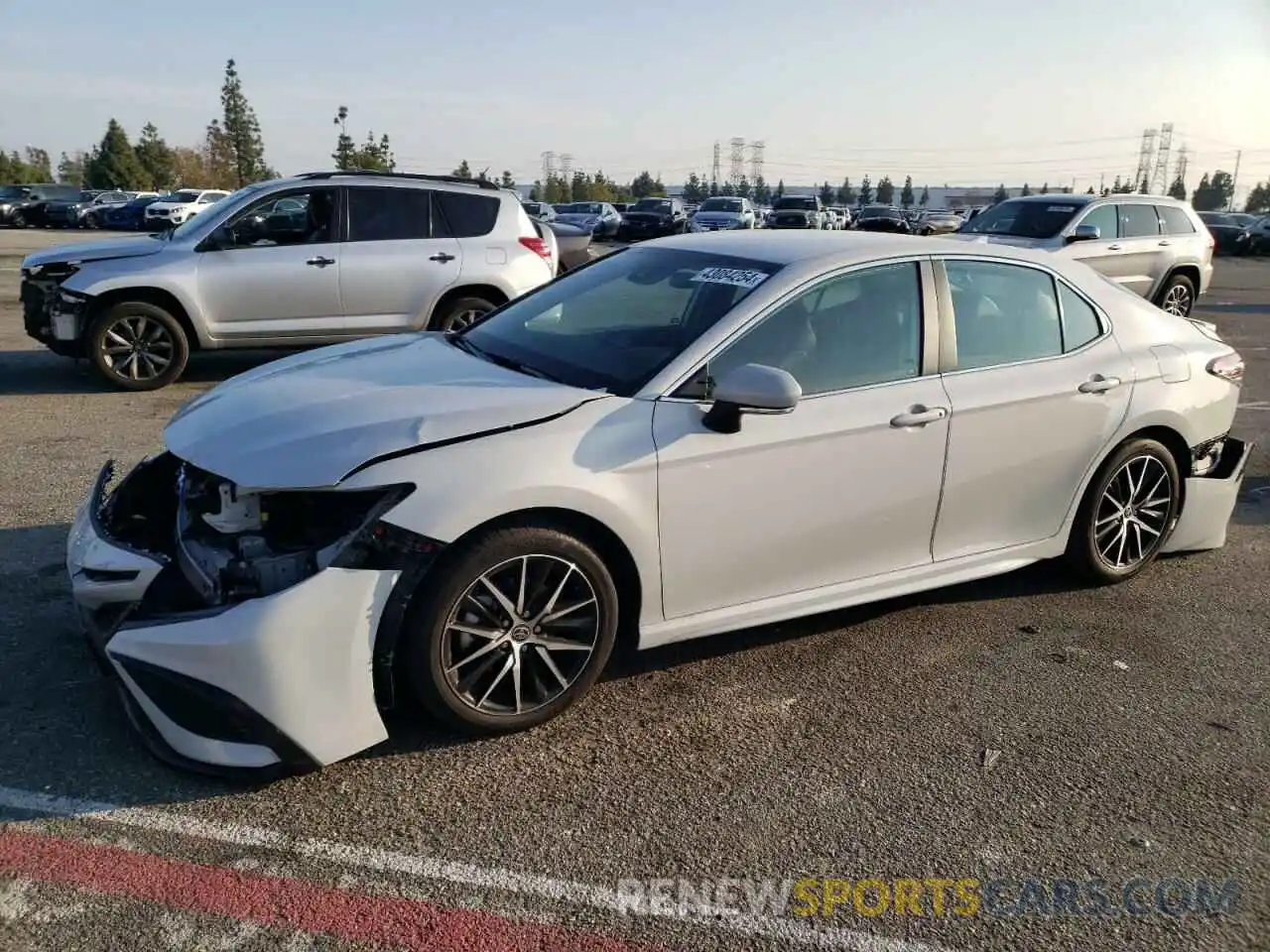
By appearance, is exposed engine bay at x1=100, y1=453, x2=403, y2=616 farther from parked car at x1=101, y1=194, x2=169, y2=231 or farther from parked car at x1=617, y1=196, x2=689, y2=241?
parked car at x1=101, y1=194, x2=169, y2=231

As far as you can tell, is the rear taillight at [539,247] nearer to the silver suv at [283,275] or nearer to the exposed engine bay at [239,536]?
the silver suv at [283,275]

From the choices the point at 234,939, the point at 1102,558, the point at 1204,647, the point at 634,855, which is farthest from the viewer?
the point at 1102,558

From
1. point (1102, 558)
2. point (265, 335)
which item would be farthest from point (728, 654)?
point (265, 335)

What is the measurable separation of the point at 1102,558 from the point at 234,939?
4.05 metres

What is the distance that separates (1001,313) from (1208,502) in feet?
5.67

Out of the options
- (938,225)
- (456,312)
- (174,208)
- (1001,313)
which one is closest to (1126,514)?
(1001,313)

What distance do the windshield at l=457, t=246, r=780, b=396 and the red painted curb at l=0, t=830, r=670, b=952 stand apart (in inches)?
71.1

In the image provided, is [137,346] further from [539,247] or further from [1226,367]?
[1226,367]

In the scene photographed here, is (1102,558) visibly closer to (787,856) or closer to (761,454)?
(761,454)

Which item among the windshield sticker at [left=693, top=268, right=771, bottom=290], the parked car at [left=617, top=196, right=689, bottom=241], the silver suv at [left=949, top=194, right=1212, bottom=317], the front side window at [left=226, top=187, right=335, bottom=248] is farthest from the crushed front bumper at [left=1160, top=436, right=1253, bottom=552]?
the parked car at [left=617, top=196, right=689, bottom=241]

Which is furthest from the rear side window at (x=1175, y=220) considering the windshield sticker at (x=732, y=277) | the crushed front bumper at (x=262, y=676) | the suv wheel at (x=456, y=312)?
the crushed front bumper at (x=262, y=676)

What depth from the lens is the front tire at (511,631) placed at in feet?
10.6

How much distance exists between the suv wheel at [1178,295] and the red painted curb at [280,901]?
14327 mm

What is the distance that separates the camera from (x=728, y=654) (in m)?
4.19
